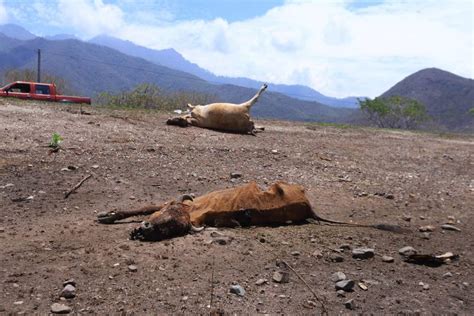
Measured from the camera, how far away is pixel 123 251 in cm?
438

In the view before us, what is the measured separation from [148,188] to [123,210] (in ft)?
4.11

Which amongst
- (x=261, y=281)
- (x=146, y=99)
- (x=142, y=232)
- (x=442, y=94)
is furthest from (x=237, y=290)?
(x=442, y=94)

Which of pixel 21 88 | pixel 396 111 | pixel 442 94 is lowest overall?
pixel 21 88

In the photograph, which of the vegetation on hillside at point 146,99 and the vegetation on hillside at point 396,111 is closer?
the vegetation on hillside at point 146,99

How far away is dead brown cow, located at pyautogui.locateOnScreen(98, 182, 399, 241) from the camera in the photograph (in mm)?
4785

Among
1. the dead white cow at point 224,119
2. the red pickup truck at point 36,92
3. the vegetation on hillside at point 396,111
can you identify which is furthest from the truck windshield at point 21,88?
the vegetation on hillside at point 396,111

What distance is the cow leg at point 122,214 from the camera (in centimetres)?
518

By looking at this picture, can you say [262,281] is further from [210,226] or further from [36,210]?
[36,210]

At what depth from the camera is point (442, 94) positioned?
3221 inches

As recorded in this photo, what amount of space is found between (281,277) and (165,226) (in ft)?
4.06

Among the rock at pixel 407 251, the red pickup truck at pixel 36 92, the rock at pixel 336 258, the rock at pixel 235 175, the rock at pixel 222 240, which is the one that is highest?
the red pickup truck at pixel 36 92

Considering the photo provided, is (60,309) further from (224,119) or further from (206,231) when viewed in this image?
(224,119)

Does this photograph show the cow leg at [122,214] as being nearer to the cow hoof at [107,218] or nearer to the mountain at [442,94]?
the cow hoof at [107,218]

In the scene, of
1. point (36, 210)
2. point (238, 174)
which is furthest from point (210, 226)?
point (238, 174)
